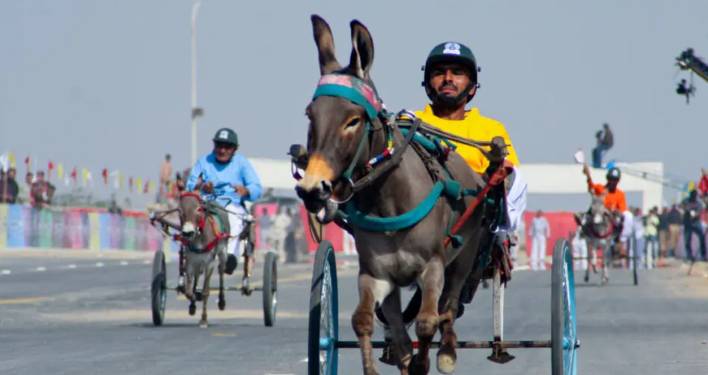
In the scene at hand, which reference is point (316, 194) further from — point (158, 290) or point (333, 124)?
point (158, 290)

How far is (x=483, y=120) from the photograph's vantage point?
11680 millimetres

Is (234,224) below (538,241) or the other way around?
the other way around

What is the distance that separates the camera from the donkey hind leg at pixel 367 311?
9.70 m

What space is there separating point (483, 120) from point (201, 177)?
34.9ft

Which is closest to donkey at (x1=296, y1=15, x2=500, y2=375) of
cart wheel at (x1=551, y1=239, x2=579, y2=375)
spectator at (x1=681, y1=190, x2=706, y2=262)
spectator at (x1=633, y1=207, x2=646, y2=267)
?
cart wheel at (x1=551, y1=239, x2=579, y2=375)

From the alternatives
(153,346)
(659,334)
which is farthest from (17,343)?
(659,334)

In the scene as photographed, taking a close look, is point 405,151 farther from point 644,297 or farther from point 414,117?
point 644,297

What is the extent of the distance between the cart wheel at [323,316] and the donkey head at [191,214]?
1058 cm

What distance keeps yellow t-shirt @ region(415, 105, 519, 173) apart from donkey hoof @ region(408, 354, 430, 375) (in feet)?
5.85

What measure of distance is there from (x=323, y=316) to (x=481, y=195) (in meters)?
1.19

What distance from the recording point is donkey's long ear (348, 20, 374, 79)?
30.8 feet

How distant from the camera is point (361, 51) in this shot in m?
9.53

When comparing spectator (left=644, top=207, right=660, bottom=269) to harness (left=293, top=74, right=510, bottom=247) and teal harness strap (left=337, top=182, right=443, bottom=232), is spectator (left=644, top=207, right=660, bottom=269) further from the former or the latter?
teal harness strap (left=337, top=182, right=443, bottom=232)

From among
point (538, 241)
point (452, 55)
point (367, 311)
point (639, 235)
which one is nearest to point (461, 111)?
point (452, 55)
